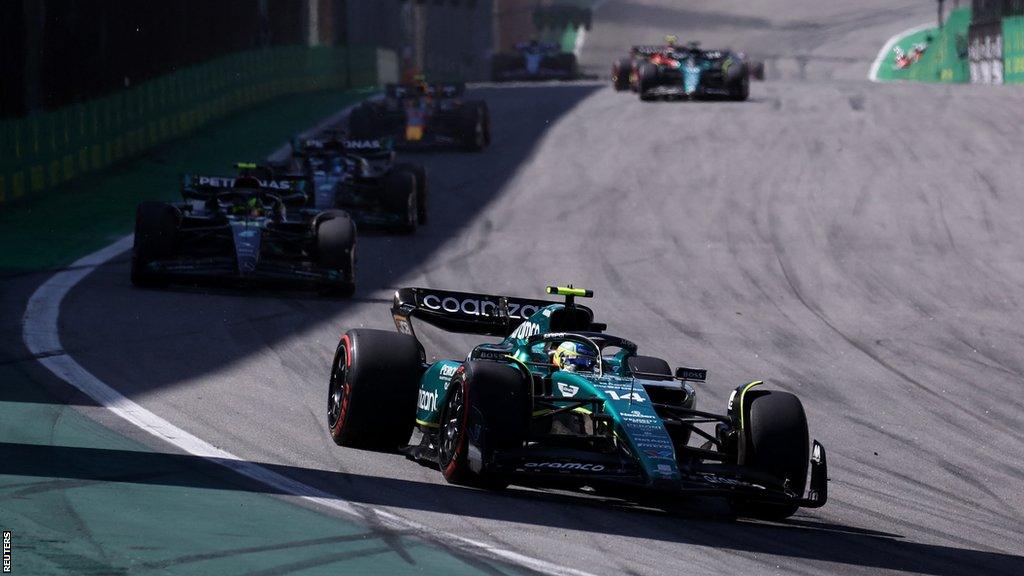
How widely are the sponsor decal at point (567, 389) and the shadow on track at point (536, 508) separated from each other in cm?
62

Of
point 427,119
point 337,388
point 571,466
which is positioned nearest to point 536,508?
point 571,466

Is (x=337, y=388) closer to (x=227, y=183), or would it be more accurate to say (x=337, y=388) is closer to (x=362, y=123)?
(x=227, y=183)

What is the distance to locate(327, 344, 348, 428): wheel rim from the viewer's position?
1055 centimetres

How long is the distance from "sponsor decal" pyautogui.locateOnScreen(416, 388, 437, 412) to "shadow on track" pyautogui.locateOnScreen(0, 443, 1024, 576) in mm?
1013

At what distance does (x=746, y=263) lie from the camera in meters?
21.0

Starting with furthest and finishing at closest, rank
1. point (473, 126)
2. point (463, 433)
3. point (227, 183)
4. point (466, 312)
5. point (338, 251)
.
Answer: point (473, 126) → point (227, 183) → point (338, 251) → point (466, 312) → point (463, 433)

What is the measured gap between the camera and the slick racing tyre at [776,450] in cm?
930

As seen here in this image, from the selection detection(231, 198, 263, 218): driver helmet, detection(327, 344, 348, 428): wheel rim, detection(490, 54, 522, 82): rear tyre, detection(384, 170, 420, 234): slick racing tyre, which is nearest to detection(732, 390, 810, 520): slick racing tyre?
detection(327, 344, 348, 428): wheel rim

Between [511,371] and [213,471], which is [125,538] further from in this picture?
[511,371]

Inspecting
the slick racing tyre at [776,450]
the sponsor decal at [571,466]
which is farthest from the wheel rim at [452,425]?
the slick racing tyre at [776,450]

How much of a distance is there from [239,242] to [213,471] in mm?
8004

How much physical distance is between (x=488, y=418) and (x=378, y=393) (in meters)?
1.30

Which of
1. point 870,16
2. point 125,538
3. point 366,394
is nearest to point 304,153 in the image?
point 366,394

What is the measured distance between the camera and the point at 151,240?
1653 centimetres
